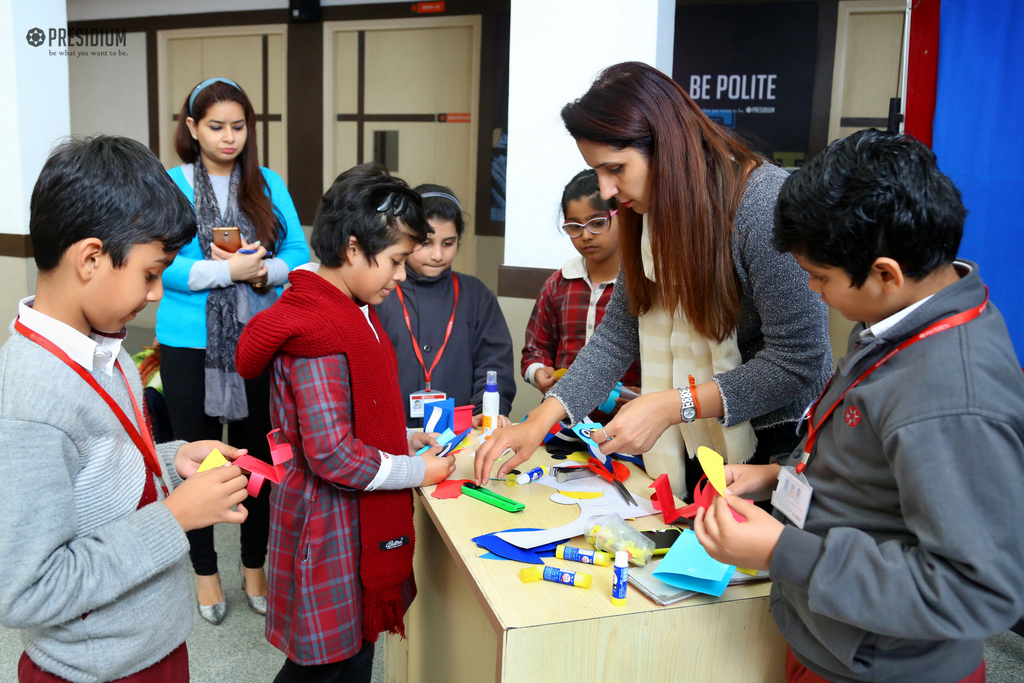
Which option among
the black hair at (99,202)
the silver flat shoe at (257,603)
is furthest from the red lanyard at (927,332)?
the silver flat shoe at (257,603)

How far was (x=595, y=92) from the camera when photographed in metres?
1.38

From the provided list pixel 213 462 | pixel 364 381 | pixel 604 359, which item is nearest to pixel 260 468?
pixel 213 462

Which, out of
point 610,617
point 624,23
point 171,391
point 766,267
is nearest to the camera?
point 610,617

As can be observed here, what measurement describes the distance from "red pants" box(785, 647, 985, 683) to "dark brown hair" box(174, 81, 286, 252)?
Result: 6.56ft

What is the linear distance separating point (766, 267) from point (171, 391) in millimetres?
1931

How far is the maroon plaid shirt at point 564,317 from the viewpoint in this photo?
2.36m

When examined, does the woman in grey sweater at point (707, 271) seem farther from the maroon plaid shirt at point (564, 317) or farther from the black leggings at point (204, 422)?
the black leggings at point (204, 422)

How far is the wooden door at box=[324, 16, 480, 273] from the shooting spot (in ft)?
17.7

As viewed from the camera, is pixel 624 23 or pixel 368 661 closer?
pixel 368 661

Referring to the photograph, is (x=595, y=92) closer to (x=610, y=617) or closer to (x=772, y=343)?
(x=772, y=343)

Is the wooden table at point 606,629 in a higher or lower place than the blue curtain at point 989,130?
lower

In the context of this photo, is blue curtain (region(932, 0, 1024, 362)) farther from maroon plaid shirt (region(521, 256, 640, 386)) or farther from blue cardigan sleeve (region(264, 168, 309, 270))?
blue cardigan sleeve (region(264, 168, 309, 270))

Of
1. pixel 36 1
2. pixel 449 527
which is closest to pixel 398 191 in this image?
pixel 449 527

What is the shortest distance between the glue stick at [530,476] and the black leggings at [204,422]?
3.68 ft
